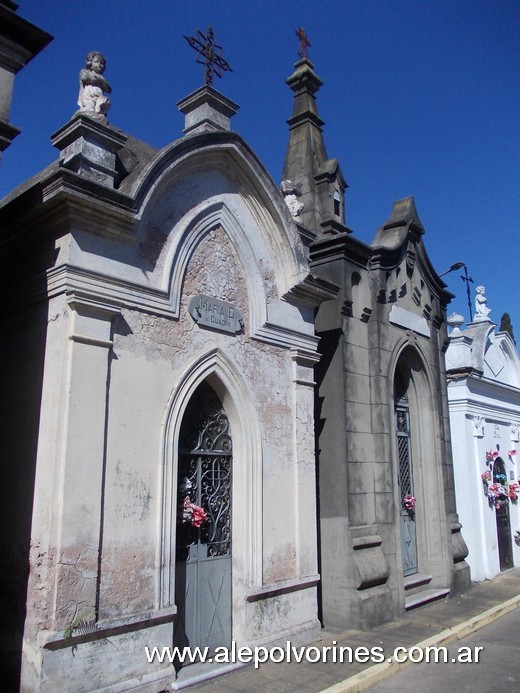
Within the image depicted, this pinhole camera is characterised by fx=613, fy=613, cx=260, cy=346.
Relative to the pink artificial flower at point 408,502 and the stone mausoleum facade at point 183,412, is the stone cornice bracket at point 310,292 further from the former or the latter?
the pink artificial flower at point 408,502

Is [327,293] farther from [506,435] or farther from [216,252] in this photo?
[506,435]

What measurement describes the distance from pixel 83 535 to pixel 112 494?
465 millimetres

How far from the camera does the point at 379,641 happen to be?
25.2 feet

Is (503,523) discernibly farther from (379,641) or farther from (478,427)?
(379,641)

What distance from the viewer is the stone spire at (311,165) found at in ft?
35.2

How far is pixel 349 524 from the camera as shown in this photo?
27.8ft

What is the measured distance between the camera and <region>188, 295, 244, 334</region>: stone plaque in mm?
6773

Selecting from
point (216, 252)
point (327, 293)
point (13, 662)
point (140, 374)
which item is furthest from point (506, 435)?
point (13, 662)

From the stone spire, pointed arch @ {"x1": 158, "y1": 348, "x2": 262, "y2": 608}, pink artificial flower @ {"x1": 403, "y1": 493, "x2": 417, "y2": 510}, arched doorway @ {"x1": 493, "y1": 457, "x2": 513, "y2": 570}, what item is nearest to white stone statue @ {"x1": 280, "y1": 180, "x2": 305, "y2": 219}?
the stone spire

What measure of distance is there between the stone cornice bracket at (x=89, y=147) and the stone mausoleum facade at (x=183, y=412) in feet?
0.07

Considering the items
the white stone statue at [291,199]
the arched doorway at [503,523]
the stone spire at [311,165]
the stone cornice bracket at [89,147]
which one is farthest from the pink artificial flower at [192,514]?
the arched doorway at [503,523]

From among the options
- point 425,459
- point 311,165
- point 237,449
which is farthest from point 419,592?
point 311,165

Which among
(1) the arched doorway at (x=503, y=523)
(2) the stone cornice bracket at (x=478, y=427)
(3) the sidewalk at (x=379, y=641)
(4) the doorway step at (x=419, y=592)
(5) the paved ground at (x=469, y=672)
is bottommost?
(5) the paved ground at (x=469, y=672)

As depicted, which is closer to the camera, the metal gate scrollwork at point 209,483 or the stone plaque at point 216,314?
the metal gate scrollwork at point 209,483
